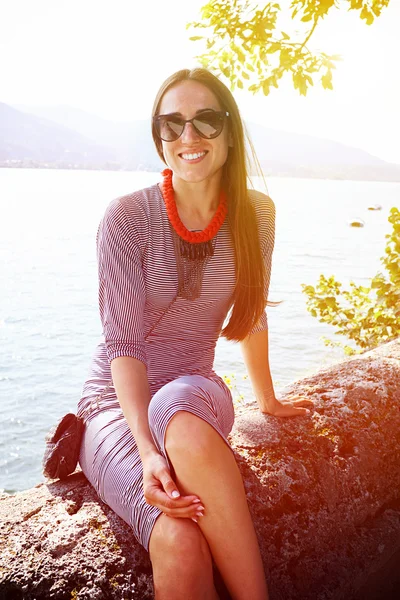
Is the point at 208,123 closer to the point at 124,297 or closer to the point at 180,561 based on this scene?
the point at 124,297

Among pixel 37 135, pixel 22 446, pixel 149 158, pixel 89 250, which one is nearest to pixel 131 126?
pixel 149 158

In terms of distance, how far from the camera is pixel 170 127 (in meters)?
2.91

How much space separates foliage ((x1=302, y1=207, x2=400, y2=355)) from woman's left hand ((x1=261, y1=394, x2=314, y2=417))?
2.40m

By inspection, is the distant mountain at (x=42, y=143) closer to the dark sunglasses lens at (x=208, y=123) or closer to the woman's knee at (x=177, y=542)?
the dark sunglasses lens at (x=208, y=123)

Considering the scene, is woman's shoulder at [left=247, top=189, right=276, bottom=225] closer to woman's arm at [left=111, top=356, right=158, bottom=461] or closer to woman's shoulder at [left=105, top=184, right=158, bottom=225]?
woman's shoulder at [left=105, top=184, right=158, bottom=225]

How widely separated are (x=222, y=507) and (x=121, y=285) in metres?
1.10

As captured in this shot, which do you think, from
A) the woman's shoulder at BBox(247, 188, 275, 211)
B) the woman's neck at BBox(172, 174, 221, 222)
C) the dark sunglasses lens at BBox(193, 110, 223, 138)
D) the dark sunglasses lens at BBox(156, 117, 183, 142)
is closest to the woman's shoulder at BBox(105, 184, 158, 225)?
the woman's neck at BBox(172, 174, 221, 222)

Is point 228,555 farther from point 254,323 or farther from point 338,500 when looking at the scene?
point 254,323

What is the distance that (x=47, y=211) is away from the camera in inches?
1960

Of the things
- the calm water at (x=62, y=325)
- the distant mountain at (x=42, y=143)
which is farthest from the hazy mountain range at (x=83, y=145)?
the calm water at (x=62, y=325)

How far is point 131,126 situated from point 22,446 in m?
182

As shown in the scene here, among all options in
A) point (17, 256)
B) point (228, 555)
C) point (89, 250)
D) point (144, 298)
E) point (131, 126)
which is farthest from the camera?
point (131, 126)

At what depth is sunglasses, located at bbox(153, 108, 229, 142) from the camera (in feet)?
9.45

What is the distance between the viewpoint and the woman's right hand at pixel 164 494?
7.09 ft
